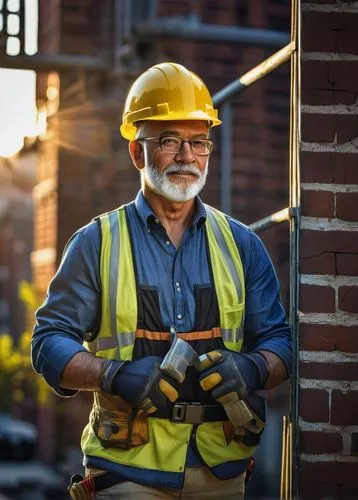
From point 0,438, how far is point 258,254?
17.0 meters

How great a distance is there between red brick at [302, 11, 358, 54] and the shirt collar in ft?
1.97

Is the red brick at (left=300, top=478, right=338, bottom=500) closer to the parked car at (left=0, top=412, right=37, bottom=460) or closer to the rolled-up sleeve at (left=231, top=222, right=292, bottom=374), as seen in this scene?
the rolled-up sleeve at (left=231, top=222, right=292, bottom=374)

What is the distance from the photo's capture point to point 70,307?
3662mm

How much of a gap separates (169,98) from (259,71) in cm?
48

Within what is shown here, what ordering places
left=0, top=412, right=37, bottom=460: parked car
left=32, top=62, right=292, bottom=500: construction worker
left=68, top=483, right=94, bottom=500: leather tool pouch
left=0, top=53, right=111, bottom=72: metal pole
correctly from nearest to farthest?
left=32, top=62, right=292, bottom=500: construction worker, left=68, top=483, right=94, bottom=500: leather tool pouch, left=0, top=53, right=111, bottom=72: metal pole, left=0, top=412, right=37, bottom=460: parked car

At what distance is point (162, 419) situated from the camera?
12.0ft

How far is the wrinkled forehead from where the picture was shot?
12.3 ft

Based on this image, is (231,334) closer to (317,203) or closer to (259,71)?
(317,203)

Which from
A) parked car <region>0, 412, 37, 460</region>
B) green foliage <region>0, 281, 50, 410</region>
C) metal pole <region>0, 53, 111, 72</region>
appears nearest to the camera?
metal pole <region>0, 53, 111, 72</region>

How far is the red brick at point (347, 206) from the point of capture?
376 cm

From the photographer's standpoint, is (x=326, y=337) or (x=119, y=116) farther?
(x=119, y=116)

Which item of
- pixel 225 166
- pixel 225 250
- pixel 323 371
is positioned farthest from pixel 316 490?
pixel 225 166

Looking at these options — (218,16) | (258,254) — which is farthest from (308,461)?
(218,16)

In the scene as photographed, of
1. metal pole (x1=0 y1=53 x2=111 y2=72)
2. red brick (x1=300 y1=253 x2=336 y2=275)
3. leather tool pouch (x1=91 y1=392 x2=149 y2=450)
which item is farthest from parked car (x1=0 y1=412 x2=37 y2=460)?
A: red brick (x1=300 y1=253 x2=336 y2=275)
